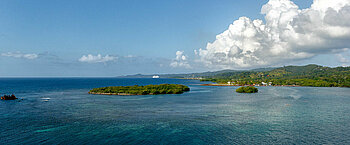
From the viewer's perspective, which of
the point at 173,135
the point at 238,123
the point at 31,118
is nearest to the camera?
the point at 173,135

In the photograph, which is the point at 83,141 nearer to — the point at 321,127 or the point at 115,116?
the point at 115,116

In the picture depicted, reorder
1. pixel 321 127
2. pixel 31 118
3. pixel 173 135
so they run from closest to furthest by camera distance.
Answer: pixel 173 135, pixel 321 127, pixel 31 118

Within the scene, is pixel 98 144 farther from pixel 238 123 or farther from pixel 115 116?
pixel 238 123

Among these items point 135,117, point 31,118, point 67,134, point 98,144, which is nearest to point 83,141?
point 98,144

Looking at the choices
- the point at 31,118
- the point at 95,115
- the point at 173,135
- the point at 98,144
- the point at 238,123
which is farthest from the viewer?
the point at 95,115

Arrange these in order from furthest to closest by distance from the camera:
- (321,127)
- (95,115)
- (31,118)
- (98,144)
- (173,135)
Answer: (95,115)
(31,118)
(321,127)
(173,135)
(98,144)

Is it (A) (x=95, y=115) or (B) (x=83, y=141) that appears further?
(A) (x=95, y=115)

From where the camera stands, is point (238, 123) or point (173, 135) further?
point (238, 123)

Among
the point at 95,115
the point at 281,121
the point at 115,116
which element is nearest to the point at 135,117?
the point at 115,116
